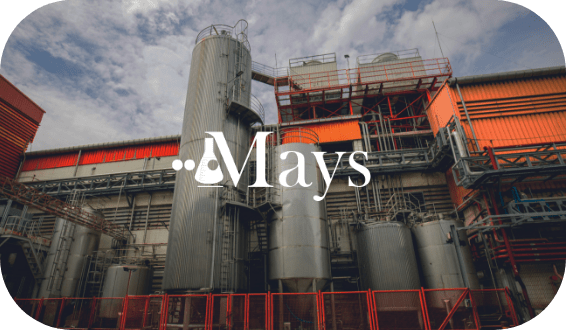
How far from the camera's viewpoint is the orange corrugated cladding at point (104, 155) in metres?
26.6

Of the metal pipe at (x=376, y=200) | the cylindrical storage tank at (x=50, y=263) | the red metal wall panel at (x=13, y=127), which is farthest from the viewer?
the red metal wall panel at (x=13, y=127)

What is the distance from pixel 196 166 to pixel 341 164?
10494mm

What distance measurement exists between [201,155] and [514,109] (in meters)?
19.1

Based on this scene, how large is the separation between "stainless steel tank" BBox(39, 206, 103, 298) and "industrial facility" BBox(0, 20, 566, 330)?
7 centimetres

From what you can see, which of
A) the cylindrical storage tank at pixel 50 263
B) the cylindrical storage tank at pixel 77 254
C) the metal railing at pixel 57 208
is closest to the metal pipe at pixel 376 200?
the metal railing at pixel 57 208

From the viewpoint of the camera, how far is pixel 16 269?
1955 centimetres

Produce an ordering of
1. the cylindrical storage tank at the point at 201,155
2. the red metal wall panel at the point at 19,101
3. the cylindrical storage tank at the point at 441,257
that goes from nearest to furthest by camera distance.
A: the cylindrical storage tank at the point at 201,155, the cylindrical storage tank at the point at 441,257, the red metal wall panel at the point at 19,101

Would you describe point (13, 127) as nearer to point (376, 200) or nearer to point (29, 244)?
point (29, 244)

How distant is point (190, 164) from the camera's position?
16.4 m

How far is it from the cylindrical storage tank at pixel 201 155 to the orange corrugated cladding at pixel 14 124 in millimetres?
18027

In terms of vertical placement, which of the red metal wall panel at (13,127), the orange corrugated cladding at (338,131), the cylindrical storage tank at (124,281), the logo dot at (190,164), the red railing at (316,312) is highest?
the red metal wall panel at (13,127)

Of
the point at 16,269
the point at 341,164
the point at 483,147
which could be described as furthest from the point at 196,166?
the point at 483,147

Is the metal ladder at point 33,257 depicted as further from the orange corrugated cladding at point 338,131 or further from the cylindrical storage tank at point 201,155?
the orange corrugated cladding at point 338,131

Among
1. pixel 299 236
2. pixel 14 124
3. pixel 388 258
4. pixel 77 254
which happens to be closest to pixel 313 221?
pixel 299 236
